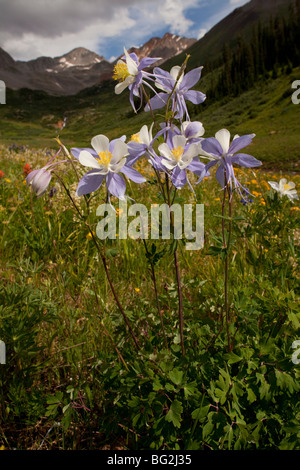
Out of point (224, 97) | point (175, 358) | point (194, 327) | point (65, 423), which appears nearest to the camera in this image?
point (65, 423)

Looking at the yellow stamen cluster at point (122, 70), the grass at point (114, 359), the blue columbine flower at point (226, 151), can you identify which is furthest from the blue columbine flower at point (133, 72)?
the grass at point (114, 359)

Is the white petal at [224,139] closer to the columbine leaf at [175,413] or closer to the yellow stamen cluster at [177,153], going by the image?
the yellow stamen cluster at [177,153]

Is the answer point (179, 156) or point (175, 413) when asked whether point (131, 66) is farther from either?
point (175, 413)

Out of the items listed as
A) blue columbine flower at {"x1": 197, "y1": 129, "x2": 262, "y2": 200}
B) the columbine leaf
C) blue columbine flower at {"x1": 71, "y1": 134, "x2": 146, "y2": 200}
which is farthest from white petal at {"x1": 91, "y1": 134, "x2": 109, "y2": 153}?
the columbine leaf

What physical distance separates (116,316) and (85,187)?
921 mm

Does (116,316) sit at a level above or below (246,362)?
above

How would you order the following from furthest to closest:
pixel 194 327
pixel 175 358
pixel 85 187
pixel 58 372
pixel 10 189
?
pixel 10 189 < pixel 58 372 < pixel 194 327 < pixel 175 358 < pixel 85 187

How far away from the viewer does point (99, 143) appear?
1280mm

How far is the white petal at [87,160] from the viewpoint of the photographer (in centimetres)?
121

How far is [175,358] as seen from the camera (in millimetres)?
1701

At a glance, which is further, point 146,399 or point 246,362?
point 246,362

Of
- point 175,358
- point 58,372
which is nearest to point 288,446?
point 175,358

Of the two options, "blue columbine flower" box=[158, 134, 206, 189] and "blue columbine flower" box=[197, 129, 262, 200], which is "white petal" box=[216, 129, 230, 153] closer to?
"blue columbine flower" box=[197, 129, 262, 200]

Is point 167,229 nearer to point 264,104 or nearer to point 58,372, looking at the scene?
point 58,372
